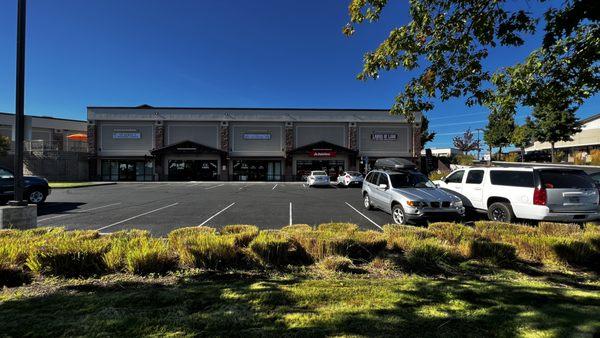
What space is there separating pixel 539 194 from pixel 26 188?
1861 centimetres

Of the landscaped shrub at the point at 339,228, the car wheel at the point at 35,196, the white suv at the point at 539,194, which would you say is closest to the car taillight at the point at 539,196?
the white suv at the point at 539,194

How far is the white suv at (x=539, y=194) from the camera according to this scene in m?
7.72

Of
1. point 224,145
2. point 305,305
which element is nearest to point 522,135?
point 224,145

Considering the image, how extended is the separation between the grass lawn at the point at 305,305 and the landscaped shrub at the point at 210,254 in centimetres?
23

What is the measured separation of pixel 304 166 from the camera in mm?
40188

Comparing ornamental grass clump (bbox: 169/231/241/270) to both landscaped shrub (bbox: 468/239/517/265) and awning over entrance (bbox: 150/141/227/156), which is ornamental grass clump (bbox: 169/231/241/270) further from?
awning over entrance (bbox: 150/141/227/156)

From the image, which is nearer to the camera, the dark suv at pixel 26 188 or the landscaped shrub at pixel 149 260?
the landscaped shrub at pixel 149 260

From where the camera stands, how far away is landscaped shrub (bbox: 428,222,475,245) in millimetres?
5539

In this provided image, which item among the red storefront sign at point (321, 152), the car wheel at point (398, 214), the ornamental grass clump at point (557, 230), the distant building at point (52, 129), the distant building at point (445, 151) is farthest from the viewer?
the distant building at point (445, 151)

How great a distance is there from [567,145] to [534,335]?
6128cm

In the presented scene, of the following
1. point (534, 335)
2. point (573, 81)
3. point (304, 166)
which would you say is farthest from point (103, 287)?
point (304, 166)

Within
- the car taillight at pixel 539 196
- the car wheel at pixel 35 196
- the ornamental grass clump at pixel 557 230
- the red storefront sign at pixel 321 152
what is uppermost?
the red storefront sign at pixel 321 152

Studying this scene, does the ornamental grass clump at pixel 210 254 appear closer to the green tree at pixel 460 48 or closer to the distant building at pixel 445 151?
the green tree at pixel 460 48

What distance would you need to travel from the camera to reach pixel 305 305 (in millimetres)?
3271
